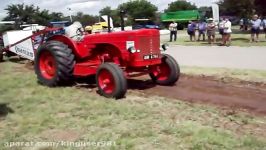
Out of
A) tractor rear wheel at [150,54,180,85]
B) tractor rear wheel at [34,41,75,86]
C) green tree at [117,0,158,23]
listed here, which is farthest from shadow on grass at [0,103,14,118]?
green tree at [117,0,158,23]

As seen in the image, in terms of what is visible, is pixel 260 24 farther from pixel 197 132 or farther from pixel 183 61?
pixel 197 132

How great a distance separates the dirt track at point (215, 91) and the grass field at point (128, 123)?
48 centimetres

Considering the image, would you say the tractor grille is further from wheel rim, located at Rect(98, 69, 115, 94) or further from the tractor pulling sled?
wheel rim, located at Rect(98, 69, 115, 94)

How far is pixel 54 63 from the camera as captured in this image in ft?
30.6

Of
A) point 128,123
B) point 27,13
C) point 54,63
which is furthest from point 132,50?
point 27,13

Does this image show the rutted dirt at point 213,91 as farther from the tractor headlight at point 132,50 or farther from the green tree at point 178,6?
the green tree at point 178,6

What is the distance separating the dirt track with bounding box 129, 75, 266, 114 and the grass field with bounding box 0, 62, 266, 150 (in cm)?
48

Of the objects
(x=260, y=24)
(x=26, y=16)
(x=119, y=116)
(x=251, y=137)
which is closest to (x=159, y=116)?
(x=119, y=116)

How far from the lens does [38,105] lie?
25.2 feet

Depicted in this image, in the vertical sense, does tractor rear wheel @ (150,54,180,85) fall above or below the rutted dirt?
above

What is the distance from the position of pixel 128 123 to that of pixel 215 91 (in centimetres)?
311

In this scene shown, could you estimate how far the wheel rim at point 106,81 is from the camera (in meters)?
8.23

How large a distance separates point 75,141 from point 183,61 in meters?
9.14

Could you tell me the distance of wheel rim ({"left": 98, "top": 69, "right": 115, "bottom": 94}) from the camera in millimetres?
8227
